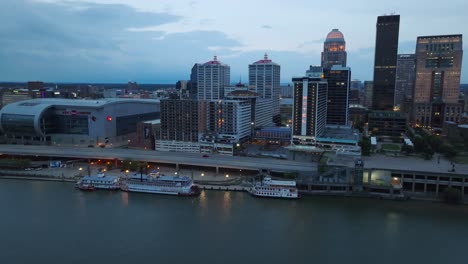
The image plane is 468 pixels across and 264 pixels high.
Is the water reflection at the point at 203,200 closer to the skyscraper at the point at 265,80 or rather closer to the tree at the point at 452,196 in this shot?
the tree at the point at 452,196

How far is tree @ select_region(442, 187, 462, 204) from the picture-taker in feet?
54.6

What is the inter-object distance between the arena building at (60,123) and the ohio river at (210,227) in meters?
11.8

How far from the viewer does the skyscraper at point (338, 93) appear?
3672cm

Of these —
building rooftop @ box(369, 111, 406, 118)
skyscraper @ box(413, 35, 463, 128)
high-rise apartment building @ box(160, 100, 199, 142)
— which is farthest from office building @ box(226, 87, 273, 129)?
skyscraper @ box(413, 35, 463, 128)

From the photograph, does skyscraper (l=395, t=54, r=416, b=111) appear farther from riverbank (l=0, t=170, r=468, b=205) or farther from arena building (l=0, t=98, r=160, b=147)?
arena building (l=0, t=98, r=160, b=147)

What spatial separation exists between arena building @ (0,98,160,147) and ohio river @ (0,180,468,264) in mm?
11788

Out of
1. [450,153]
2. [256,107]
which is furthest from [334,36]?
[450,153]

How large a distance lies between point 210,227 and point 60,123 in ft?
75.2

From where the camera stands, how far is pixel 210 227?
14102 mm

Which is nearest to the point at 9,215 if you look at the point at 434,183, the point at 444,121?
the point at 434,183

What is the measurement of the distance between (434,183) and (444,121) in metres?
24.7

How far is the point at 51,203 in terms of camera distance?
16.8 metres

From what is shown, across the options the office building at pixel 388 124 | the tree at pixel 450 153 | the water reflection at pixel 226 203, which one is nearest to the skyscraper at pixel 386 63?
the office building at pixel 388 124

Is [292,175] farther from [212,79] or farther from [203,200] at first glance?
[212,79]
